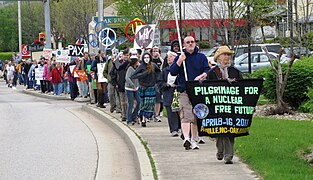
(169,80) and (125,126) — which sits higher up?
(169,80)

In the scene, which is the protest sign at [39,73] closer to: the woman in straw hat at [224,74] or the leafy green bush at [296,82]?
the leafy green bush at [296,82]

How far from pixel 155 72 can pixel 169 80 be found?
2375 millimetres

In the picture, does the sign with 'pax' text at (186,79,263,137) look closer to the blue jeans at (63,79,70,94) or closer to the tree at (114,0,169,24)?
the blue jeans at (63,79,70,94)

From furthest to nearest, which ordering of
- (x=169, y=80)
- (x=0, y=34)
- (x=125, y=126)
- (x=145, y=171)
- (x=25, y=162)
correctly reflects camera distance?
(x=0, y=34)
(x=125, y=126)
(x=169, y=80)
(x=25, y=162)
(x=145, y=171)

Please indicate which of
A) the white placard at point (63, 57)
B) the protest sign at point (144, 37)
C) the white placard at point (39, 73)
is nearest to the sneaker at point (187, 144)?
the protest sign at point (144, 37)

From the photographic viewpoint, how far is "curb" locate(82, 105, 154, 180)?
32.4ft

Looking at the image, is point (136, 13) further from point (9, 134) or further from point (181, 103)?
point (181, 103)

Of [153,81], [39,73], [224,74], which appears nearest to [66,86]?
[39,73]

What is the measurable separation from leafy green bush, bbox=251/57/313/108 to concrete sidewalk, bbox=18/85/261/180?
194 inches

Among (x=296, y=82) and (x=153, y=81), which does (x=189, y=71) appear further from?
(x=296, y=82)

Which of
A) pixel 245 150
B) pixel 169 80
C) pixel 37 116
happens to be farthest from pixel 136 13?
pixel 245 150

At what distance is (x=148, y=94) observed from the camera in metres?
16.1

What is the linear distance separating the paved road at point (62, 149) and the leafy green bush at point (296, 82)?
4.53 metres

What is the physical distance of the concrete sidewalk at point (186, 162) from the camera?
30.1ft
